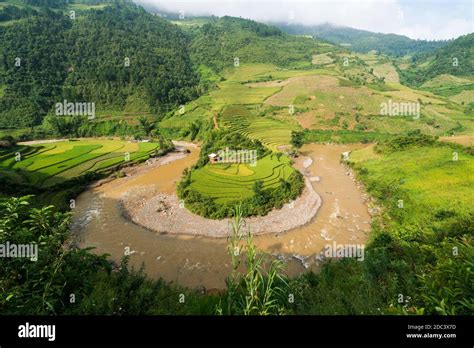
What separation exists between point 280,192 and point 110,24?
134 metres

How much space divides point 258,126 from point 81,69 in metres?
70.2

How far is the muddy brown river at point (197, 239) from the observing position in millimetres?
17500

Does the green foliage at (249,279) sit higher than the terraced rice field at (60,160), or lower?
higher

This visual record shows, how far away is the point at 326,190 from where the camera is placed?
2895cm

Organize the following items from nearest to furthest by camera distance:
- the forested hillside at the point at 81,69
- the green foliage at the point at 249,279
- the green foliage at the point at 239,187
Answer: the green foliage at the point at 249,279 → the green foliage at the point at 239,187 → the forested hillside at the point at 81,69

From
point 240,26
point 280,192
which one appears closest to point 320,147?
point 280,192

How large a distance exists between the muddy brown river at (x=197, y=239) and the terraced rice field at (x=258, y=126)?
19.5 m

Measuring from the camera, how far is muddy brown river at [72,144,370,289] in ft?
57.4

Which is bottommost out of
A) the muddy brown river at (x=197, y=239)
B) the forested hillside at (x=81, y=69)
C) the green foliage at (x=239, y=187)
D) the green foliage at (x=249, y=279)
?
the muddy brown river at (x=197, y=239)

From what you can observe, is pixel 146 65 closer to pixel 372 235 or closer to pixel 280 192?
pixel 280 192

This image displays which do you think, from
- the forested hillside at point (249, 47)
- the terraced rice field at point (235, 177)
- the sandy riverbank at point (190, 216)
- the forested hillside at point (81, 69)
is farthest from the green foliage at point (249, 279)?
the forested hillside at point (249, 47)

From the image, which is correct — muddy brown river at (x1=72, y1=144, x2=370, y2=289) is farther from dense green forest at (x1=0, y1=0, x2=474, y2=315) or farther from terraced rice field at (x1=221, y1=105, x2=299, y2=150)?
terraced rice field at (x1=221, y1=105, x2=299, y2=150)

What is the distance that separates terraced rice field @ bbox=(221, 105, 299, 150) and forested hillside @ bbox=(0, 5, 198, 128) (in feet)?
82.9

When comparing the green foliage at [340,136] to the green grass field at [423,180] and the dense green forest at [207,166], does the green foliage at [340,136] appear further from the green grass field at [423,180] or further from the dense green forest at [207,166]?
the green grass field at [423,180]
